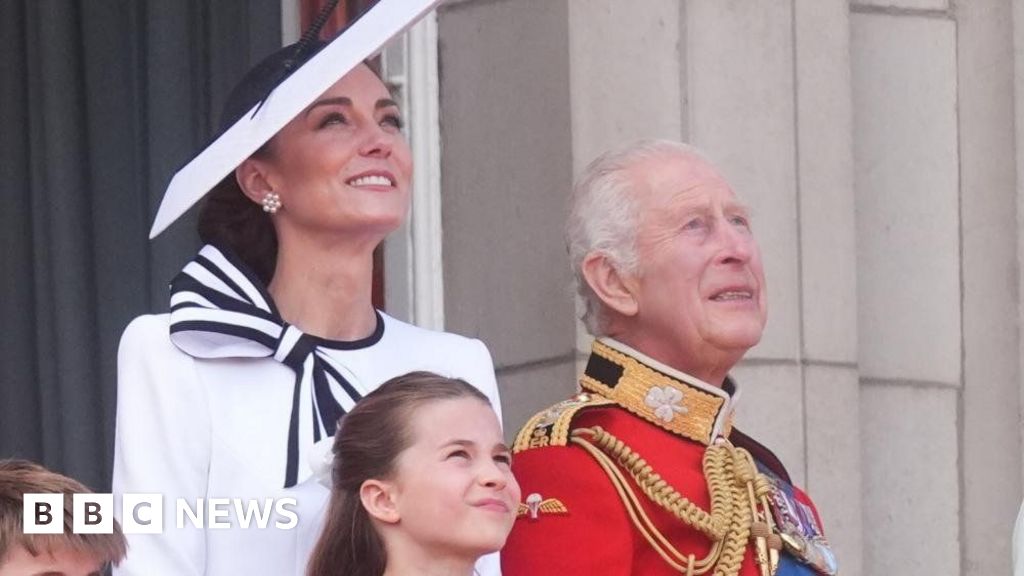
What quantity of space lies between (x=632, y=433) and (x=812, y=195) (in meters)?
1.45

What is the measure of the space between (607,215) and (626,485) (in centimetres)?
55

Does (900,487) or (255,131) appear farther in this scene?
(900,487)

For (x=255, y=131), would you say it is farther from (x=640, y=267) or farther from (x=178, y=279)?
(x=640, y=267)

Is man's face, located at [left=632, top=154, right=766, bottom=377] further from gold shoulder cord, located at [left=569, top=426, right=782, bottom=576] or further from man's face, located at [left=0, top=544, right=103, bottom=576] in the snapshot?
man's face, located at [left=0, top=544, right=103, bottom=576]

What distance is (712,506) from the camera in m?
5.75

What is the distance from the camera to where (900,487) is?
7328mm

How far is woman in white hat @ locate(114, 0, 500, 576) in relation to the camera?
5.48 meters

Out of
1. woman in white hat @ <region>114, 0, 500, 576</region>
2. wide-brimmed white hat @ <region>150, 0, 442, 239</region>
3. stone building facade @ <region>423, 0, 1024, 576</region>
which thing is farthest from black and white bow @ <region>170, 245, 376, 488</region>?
stone building facade @ <region>423, 0, 1024, 576</region>

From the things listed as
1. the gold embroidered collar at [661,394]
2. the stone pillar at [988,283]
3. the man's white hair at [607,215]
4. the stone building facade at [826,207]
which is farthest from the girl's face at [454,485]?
the stone pillar at [988,283]

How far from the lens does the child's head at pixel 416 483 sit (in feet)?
17.1

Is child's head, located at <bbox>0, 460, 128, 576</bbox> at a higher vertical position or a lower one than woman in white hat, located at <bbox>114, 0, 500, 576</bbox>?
lower

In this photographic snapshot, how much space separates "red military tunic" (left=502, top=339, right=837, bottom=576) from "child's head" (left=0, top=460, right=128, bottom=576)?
876mm

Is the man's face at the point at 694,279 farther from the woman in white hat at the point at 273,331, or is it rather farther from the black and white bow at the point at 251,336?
the black and white bow at the point at 251,336

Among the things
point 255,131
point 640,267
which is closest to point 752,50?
point 640,267
